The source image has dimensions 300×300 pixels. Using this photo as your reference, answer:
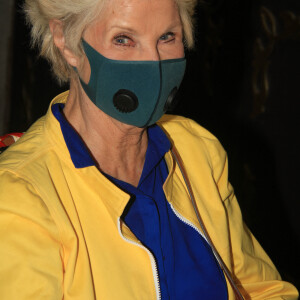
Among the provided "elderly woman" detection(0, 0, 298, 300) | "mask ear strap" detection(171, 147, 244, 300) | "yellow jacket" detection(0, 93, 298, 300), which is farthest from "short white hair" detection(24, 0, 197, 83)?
"mask ear strap" detection(171, 147, 244, 300)

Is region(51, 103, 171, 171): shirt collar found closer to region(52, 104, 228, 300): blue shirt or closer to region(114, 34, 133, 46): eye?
region(52, 104, 228, 300): blue shirt

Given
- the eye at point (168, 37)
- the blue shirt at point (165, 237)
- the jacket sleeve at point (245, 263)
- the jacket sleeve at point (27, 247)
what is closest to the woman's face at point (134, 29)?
the eye at point (168, 37)

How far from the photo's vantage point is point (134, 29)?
1.24 meters

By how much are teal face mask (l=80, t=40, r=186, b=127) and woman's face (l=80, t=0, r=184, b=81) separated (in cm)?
2

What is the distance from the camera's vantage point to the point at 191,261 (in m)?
1.39

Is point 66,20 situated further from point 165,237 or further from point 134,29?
point 165,237

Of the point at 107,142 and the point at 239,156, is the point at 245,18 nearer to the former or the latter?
the point at 239,156

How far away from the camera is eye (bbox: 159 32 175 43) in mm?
1305

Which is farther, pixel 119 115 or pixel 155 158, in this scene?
pixel 155 158

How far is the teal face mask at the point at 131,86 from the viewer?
127 centimetres

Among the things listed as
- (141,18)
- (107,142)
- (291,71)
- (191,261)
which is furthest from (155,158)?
(291,71)

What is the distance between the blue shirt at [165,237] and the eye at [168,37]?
295mm

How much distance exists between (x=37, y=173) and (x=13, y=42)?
7.25 ft

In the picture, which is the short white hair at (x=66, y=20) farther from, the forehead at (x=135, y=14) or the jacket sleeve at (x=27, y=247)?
the jacket sleeve at (x=27, y=247)
